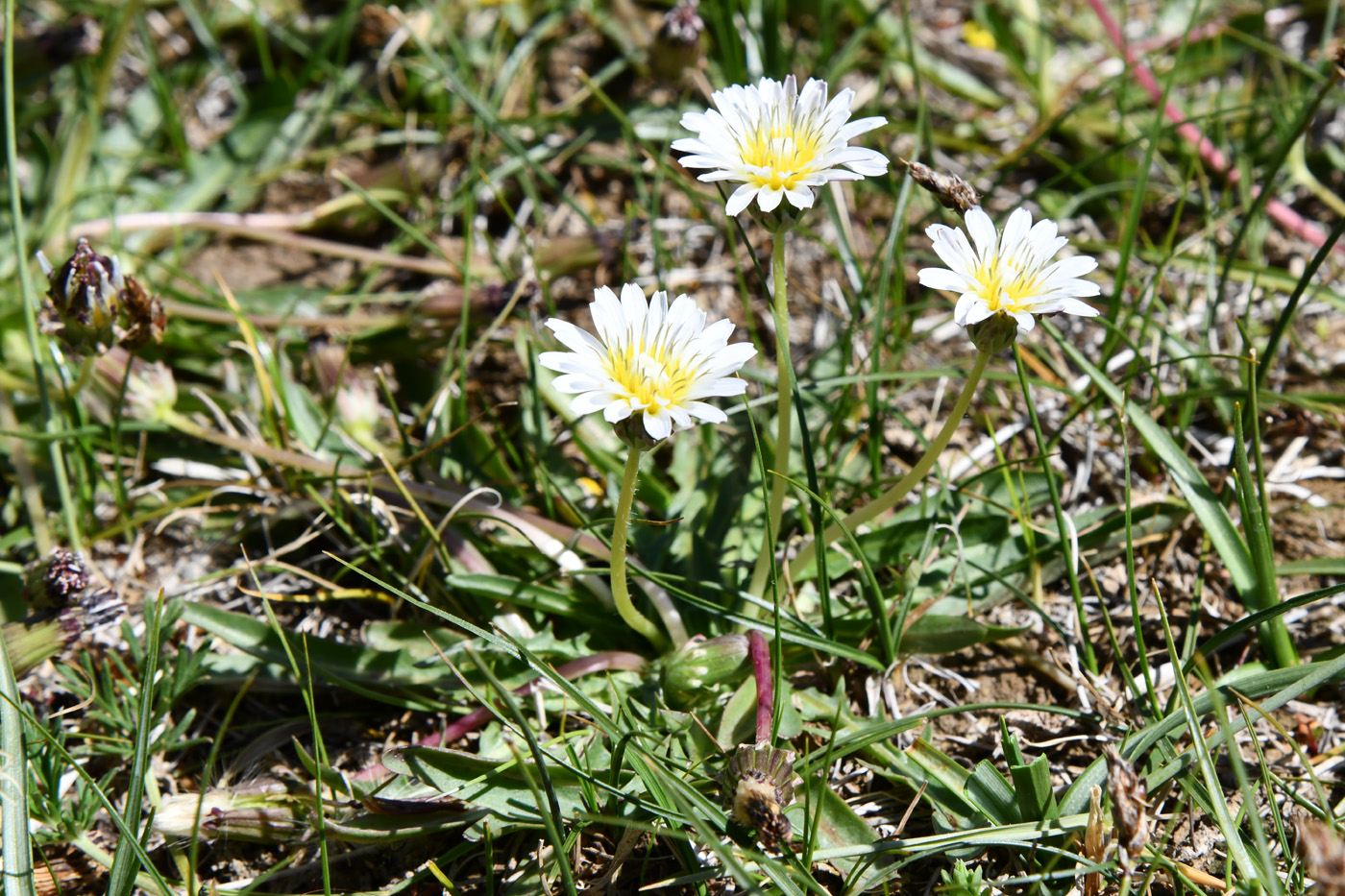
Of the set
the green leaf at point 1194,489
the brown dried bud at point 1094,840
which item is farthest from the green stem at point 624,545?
the green leaf at point 1194,489

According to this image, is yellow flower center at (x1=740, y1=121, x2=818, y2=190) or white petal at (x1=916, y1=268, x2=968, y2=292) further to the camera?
yellow flower center at (x1=740, y1=121, x2=818, y2=190)

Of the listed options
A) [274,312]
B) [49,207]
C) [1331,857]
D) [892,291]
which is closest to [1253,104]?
[892,291]

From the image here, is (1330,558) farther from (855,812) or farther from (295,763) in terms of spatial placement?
(295,763)

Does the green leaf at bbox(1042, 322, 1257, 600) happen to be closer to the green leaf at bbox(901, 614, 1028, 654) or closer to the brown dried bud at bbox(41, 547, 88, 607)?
the green leaf at bbox(901, 614, 1028, 654)

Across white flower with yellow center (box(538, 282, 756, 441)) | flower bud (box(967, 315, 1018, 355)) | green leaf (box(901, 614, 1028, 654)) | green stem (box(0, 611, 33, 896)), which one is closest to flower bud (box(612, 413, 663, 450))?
white flower with yellow center (box(538, 282, 756, 441))

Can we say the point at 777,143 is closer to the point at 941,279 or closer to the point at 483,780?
the point at 941,279

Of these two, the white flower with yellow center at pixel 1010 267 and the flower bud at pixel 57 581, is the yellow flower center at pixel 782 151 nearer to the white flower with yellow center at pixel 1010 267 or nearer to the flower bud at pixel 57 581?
the white flower with yellow center at pixel 1010 267
